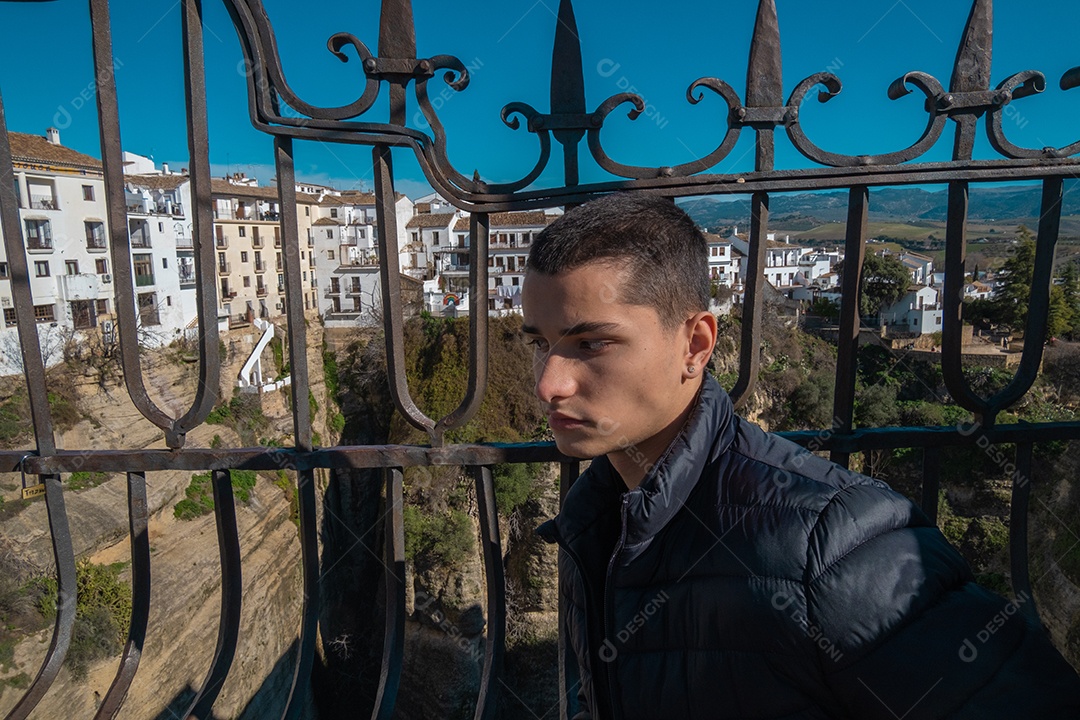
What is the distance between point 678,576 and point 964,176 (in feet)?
4.59

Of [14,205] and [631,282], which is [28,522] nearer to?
[14,205]

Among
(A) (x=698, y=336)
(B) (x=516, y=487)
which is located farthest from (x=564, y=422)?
(B) (x=516, y=487)

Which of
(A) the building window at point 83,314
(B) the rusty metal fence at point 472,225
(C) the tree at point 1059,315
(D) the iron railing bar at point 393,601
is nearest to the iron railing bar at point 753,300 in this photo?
(B) the rusty metal fence at point 472,225

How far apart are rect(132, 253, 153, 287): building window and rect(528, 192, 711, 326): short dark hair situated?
25.6 meters

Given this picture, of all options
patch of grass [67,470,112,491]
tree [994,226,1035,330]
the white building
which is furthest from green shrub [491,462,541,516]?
the white building

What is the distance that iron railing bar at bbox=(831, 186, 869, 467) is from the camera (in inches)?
76.4

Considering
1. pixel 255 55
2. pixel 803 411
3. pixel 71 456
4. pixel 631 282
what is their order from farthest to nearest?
pixel 803 411
pixel 71 456
pixel 255 55
pixel 631 282

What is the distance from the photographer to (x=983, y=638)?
1.06 metres

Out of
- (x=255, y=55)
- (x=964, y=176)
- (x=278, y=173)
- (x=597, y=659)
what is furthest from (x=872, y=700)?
(x=255, y=55)

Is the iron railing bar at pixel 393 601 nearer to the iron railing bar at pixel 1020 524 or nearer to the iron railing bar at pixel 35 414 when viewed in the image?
the iron railing bar at pixel 35 414

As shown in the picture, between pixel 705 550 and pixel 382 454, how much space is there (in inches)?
43.7

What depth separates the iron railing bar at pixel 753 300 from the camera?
1.96 metres

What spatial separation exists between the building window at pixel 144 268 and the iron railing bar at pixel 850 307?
25630 mm

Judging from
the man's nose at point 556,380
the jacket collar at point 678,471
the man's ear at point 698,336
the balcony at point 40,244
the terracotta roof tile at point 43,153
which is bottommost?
the jacket collar at point 678,471
